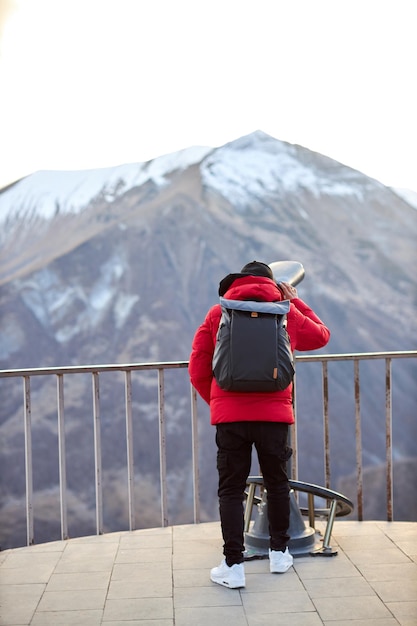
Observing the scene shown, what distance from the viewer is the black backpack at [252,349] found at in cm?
271

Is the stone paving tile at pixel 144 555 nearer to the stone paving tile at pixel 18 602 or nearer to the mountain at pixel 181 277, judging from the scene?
the stone paving tile at pixel 18 602

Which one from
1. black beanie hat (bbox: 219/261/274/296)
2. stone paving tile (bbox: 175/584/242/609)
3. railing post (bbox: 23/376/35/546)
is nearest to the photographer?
stone paving tile (bbox: 175/584/242/609)

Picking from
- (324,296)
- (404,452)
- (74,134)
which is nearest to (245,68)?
(74,134)

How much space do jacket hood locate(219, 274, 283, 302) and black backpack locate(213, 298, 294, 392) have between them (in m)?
0.04

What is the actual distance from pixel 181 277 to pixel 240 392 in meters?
28.2

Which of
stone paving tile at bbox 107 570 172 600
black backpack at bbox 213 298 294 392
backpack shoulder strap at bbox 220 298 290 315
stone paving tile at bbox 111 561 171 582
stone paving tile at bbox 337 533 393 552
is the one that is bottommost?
stone paving tile at bbox 337 533 393 552

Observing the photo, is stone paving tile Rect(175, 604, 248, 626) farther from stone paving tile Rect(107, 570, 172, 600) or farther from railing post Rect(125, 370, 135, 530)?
railing post Rect(125, 370, 135, 530)

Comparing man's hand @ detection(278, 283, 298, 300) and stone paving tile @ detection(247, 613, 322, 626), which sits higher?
man's hand @ detection(278, 283, 298, 300)

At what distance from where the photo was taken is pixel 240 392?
2.77 meters

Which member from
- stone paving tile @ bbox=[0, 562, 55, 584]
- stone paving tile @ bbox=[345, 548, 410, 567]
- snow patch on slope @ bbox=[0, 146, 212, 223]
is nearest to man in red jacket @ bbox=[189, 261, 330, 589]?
stone paving tile @ bbox=[345, 548, 410, 567]

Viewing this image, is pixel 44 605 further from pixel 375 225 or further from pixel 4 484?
pixel 375 225

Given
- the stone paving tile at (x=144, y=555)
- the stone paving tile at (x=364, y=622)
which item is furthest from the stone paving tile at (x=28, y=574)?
the stone paving tile at (x=364, y=622)

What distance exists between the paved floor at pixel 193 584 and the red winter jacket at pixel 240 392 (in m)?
0.60

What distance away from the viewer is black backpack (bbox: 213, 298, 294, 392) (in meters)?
2.71
